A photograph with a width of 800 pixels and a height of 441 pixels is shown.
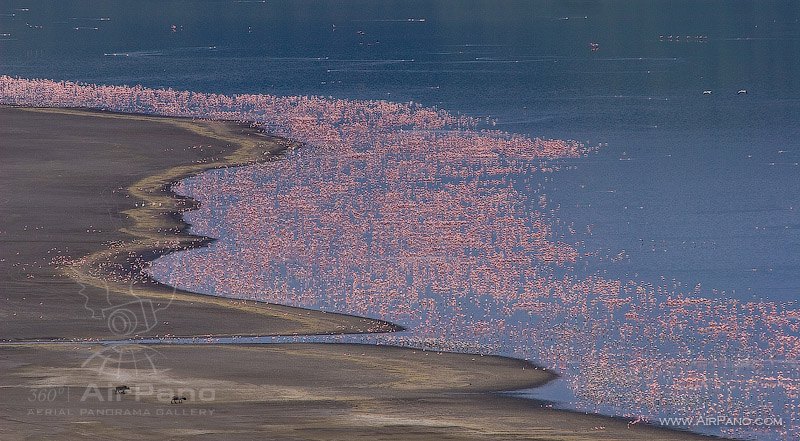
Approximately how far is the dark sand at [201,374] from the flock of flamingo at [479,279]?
124 centimetres

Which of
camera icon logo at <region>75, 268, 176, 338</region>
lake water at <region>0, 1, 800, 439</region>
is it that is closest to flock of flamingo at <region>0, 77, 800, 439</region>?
lake water at <region>0, 1, 800, 439</region>

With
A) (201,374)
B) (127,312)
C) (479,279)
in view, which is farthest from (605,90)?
(201,374)

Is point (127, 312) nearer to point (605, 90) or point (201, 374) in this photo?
point (201, 374)

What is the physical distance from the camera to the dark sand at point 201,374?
72.1 ft

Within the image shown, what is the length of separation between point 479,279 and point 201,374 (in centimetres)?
1122

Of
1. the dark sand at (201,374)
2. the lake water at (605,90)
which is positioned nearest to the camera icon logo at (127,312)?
the dark sand at (201,374)

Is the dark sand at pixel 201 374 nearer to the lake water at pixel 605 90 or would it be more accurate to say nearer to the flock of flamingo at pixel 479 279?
the flock of flamingo at pixel 479 279

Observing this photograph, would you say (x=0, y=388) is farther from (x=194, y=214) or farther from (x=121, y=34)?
(x=121, y=34)

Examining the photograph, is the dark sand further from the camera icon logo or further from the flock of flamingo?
the flock of flamingo

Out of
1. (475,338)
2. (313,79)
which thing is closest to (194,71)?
(313,79)

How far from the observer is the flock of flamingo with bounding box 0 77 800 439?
87.2ft

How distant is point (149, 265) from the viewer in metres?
35.3

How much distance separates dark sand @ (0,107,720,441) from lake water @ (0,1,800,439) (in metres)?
1.93

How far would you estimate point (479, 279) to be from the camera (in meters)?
34.9
